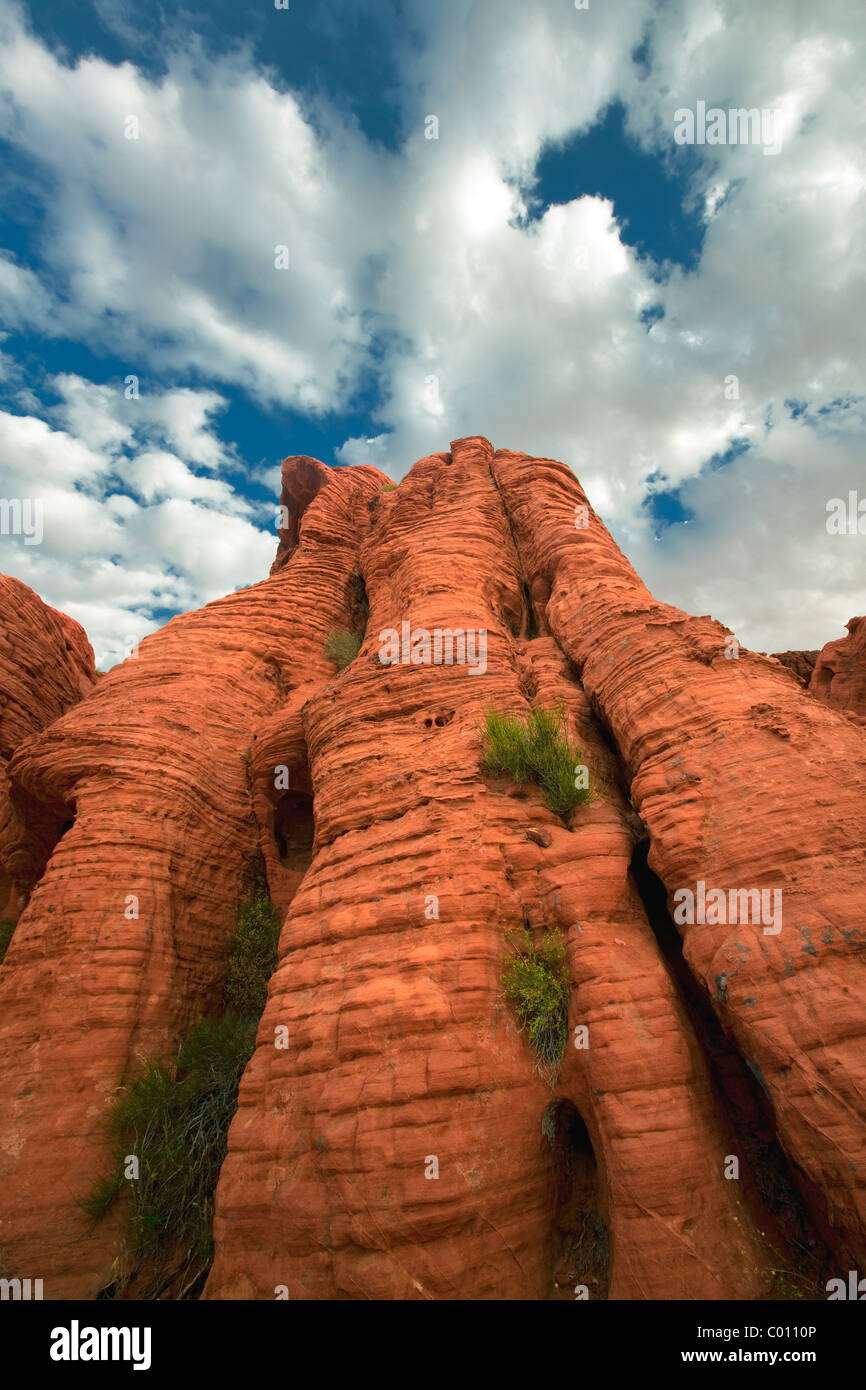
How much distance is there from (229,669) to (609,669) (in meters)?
7.72

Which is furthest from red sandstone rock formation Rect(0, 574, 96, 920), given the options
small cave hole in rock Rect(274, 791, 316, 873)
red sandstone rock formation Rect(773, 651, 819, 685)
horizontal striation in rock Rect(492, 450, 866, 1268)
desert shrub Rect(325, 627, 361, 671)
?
red sandstone rock formation Rect(773, 651, 819, 685)

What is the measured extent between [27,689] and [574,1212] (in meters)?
16.3

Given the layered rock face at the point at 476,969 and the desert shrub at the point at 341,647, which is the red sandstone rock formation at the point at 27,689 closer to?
the layered rock face at the point at 476,969

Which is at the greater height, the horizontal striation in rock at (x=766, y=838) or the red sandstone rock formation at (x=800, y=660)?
the red sandstone rock formation at (x=800, y=660)

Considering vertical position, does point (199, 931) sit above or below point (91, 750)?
below

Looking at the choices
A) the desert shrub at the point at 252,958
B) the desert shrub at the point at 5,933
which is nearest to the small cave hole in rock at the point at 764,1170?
the desert shrub at the point at 252,958

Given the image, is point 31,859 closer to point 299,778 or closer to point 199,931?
point 199,931

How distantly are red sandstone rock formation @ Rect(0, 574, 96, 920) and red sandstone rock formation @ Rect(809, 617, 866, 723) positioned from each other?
19.1 meters

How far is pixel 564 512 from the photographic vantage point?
1249 centimetres

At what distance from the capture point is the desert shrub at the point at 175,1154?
19.5ft

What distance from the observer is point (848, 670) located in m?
15.1

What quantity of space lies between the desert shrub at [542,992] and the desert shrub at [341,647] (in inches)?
354

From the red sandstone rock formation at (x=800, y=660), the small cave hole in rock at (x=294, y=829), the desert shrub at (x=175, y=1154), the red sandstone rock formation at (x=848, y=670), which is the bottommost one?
the desert shrub at (x=175, y=1154)

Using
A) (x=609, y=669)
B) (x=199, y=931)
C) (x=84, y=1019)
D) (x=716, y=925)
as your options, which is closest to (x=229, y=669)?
(x=199, y=931)
